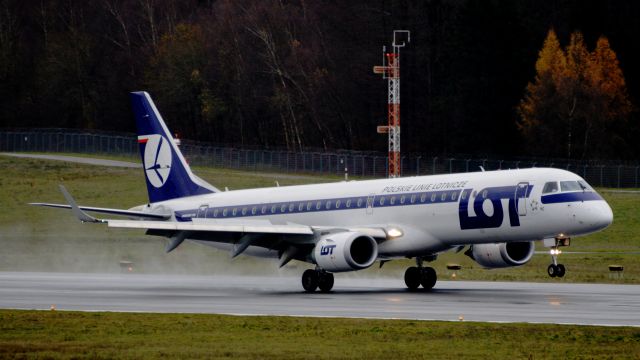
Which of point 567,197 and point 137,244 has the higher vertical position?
point 567,197

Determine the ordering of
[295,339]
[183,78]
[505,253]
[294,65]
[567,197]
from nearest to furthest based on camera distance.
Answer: [295,339] < [567,197] < [505,253] < [294,65] < [183,78]

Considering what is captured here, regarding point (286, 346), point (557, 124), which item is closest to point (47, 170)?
point (557, 124)

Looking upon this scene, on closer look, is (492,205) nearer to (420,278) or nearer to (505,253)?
(505,253)

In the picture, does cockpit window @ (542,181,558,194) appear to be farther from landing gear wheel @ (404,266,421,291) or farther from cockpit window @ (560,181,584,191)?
landing gear wheel @ (404,266,421,291)

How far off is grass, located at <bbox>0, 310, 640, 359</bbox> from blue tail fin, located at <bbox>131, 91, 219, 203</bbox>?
20.7 meters

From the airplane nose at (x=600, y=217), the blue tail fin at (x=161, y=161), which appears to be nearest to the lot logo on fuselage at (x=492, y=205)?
the airplane nose at (x=600, y=217)

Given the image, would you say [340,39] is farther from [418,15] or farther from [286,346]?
[286,346]

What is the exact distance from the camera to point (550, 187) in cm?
4031

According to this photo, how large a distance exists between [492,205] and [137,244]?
108ft

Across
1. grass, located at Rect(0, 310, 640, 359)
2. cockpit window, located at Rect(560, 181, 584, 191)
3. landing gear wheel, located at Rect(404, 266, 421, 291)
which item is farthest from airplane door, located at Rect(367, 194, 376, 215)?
grass, located at Rect(0, 310, 640, 359)

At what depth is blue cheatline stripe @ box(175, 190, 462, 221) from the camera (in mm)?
42875

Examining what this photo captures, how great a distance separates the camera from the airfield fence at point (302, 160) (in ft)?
310

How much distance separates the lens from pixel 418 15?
116250 millimetres

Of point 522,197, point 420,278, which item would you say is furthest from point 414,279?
point 522,197
